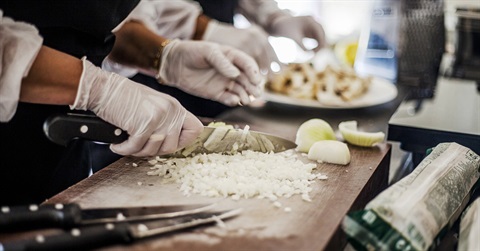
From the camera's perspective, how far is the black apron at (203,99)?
2.12m

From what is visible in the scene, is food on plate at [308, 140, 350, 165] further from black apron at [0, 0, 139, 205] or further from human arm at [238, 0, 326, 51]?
human arm at [238, 0, 326, 51]

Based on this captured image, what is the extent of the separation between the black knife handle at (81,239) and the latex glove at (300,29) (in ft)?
4.80

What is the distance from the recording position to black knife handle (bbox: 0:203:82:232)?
0.93m

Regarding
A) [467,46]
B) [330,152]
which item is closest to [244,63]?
[330,152]

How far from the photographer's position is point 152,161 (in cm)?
134

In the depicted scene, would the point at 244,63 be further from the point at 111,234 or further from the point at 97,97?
the point at 111,234

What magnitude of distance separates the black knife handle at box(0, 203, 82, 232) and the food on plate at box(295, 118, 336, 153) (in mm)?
637

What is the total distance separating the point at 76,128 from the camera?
1231 millimetres

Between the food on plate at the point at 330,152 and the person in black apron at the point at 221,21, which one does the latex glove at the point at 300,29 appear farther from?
the food on plate at the point at 330,152

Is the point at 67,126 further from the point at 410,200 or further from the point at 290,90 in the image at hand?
the point at 290,90

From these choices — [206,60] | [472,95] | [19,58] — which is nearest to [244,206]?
[19,58]

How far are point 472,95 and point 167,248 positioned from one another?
1.72 meters

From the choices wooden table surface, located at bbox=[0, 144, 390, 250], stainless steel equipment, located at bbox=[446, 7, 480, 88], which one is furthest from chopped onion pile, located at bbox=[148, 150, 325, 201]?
stainless steel equipment, located at bbox=[446, 7, 480, 88]

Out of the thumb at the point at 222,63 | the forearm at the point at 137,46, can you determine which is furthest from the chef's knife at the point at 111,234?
the forearm at the point at 137,46
